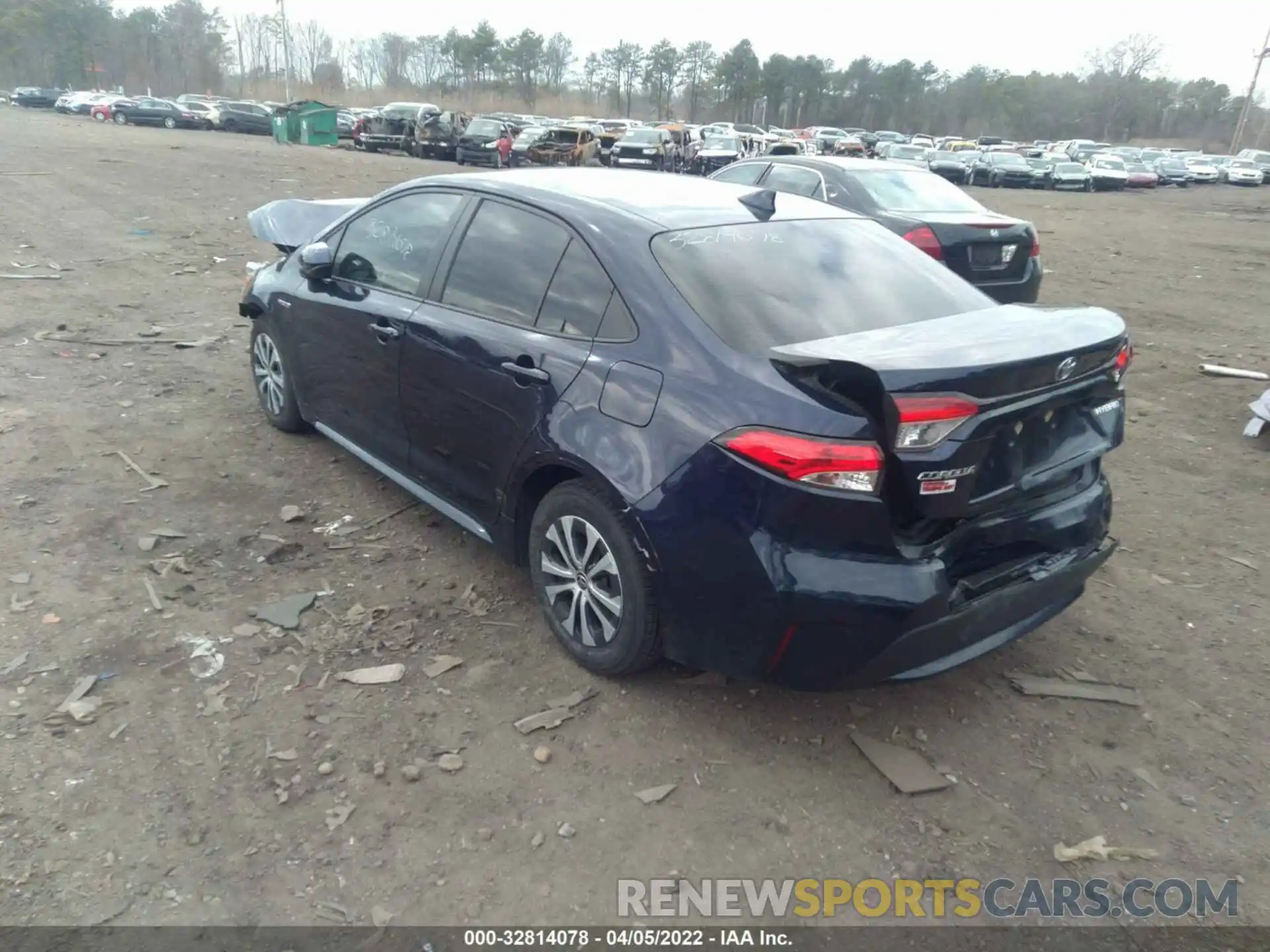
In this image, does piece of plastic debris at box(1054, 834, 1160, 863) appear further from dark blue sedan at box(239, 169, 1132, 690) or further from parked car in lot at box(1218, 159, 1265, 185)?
parked car in lot at box(1218, 159, 1265, 185)

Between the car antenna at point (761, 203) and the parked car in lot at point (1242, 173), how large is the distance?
51580 millimetres

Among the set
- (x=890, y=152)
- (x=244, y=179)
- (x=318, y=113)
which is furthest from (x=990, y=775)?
(x=318, y=113)

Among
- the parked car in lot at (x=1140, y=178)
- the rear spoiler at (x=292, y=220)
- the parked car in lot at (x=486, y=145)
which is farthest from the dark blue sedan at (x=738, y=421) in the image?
the parked car in lot at (x=1140, y=178)

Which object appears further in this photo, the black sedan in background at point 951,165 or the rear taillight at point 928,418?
the black sedan in background at point 951,165

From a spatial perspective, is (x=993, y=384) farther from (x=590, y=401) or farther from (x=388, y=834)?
(x=388, y=834)

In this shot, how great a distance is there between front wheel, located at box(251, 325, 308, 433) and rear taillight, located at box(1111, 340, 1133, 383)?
4174 mm

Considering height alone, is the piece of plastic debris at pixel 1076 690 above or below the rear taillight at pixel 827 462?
below

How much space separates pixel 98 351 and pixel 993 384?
6.76 m

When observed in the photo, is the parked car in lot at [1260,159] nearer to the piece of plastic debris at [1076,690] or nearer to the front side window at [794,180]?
the front side window at [794,180]

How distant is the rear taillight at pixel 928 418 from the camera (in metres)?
2.60

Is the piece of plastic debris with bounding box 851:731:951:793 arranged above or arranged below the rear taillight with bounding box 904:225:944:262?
below

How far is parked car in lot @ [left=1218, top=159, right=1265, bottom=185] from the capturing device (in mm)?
44469

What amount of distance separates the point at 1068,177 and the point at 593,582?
123 feet

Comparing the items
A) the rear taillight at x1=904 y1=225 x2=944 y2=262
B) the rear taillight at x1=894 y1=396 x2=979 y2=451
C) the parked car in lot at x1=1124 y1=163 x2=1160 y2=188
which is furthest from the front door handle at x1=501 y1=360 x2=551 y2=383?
the parked car in lot at x1=1124 y1=163 x2=1160 y2=188
